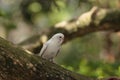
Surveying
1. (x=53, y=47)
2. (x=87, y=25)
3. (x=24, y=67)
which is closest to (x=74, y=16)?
(x=87, y=25)

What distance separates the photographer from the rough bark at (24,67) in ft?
10.8

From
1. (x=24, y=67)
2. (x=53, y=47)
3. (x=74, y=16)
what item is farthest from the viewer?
(x=74, y=16)

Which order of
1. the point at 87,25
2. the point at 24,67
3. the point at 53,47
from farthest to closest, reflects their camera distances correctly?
the point at 87,25 < the point at 53,47 < the point at 24,67

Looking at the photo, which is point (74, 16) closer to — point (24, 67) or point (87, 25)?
point (87, 25)

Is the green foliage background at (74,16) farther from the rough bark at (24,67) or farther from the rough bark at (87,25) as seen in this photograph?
the rough bark at (24,67)

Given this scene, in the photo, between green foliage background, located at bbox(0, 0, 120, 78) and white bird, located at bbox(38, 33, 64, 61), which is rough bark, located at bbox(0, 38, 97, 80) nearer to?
white bird, located at bbox(38, 33, 64, 61)

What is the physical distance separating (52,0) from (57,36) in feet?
6.79

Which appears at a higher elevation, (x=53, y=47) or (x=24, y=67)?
(x=53, y=47)

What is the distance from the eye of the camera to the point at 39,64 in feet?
11.5

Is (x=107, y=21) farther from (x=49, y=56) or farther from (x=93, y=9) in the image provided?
(x=49, y=56)

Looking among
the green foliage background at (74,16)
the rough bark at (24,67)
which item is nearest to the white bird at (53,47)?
the rough bark at (24,67)

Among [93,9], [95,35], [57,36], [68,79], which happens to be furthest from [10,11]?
[68,79]

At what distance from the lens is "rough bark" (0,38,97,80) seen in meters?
3.31

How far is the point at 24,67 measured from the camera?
134 inches
